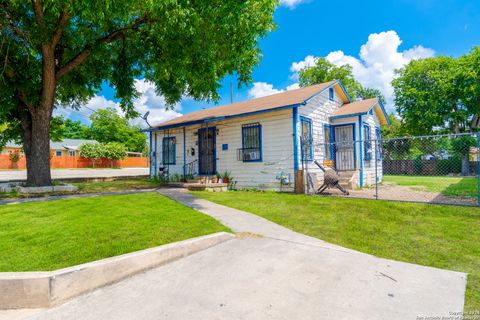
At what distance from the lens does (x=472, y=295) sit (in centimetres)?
258

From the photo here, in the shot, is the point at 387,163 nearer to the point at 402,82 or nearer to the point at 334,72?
Result: the point at 402,82

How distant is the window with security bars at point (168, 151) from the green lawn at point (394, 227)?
803cm

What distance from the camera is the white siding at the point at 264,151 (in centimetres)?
1070

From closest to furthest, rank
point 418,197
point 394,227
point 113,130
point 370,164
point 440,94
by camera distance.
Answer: point 394,227
point 418,197
point 370,164
point 440,94
point 113,130

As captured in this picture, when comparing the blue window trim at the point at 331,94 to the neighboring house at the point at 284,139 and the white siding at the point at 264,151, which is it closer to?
the neighboring house at the point at 284,139

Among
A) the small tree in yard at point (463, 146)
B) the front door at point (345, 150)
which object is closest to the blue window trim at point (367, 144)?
the front door at point (345, 150)

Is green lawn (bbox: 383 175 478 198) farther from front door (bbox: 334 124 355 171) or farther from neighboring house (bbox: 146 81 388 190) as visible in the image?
front door (bbox: 334 124 355 171)

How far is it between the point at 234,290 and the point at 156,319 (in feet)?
2.65

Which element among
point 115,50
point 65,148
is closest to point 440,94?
point 115,50

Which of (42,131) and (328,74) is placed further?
(328,74)

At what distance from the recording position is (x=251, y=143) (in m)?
11.8

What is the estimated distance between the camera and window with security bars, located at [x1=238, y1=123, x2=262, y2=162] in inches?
454

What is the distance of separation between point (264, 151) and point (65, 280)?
9.21m

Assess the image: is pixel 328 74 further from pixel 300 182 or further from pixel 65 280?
pixel 65 280
